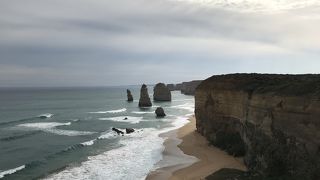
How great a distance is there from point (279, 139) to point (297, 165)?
2.55 meters

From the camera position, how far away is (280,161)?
25828 millimetres

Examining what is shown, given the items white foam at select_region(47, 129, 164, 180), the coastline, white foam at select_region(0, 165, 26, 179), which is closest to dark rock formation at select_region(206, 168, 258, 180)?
the coastline

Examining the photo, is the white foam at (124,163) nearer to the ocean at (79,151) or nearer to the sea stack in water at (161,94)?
the ocean at (79,151)

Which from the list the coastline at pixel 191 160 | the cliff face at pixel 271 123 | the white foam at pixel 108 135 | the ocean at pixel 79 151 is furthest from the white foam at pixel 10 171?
the cliff face at pixel 271 123

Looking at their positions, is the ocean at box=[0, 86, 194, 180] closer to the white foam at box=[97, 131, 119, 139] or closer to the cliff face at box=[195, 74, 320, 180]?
the white foam at box=[97, 131, 119, 139]

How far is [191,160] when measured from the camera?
120 ft

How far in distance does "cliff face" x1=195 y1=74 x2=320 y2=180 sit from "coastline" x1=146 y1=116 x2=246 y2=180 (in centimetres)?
126

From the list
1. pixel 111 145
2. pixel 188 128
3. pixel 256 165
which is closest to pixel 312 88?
pixel 256 165

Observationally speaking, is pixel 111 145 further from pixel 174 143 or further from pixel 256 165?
pixel 256 165

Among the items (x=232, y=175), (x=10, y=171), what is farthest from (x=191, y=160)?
(x=10, y=171)

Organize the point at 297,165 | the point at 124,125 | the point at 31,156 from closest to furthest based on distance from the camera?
the point at 297,165
the point at 31,156
the point at 124,125

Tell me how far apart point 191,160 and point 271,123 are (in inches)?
437

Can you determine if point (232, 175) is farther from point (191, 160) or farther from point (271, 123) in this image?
point (191, 160)

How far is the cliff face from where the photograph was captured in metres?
23.2
